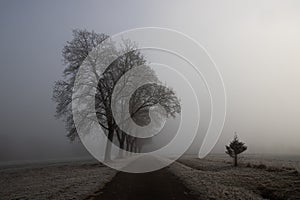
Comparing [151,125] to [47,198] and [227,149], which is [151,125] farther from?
[47,198]

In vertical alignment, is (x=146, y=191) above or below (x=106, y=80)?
below

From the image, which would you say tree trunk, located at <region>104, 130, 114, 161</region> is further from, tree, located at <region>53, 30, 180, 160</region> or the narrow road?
the narrow road

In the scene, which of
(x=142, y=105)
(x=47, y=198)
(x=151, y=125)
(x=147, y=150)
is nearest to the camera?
(x=47, y=198)

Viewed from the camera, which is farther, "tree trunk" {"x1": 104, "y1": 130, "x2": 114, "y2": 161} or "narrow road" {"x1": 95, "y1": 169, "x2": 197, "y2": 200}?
"tree trunk" {"x1": 104, "y1": 130, "x2": 114, "y2": 161}

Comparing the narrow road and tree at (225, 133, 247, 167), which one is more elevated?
tree at (225, 133, 247, 167)

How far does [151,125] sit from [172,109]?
515 inches

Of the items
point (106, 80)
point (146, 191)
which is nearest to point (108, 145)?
point (106, 80)

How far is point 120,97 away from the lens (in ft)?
127

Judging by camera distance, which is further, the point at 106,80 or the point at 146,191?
the point at 106,80

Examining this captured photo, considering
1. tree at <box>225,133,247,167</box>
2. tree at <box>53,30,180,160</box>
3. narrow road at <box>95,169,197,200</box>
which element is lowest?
narrow road at <box>95,169,197,200</box>

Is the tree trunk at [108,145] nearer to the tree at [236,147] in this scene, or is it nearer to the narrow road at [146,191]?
the tree at [236,147]

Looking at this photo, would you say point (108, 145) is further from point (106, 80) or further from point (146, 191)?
point (146, 191)

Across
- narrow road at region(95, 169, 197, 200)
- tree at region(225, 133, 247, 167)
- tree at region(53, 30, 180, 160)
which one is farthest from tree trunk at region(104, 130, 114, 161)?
narrow road at region(95, 169, 197, 200)

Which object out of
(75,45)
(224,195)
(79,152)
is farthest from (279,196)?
(79,152)
